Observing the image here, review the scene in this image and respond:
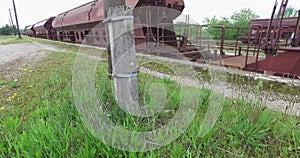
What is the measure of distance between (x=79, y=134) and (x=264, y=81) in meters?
3.18

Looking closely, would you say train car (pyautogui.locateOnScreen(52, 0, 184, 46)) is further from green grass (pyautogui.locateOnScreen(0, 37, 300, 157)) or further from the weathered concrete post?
green grass (pyautogui.locateOnScreen(0, 37, 300, 157))

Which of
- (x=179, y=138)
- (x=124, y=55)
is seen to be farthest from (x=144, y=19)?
(x=179, y=138)

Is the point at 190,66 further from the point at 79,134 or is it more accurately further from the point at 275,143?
the point at 79,134

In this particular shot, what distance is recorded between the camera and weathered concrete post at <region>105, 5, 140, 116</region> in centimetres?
175

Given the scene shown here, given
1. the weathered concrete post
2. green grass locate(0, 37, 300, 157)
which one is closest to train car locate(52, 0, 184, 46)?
the weathered concrete post

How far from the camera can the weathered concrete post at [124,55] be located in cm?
175

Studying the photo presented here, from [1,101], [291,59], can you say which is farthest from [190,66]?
[1,101]

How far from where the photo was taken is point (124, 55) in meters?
1.81

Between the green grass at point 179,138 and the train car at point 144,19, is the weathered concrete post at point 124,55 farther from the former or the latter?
the train car at point 144,19

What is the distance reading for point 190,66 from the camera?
444 cm

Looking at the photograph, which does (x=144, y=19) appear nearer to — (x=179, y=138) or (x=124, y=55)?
(x=124, y=55)

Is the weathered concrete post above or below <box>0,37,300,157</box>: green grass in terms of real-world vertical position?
above

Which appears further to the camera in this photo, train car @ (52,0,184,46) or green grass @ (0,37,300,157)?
train car @ (52,0,184,46)

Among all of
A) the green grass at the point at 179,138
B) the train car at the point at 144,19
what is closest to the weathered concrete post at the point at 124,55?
the green grass at the point at 179,138
